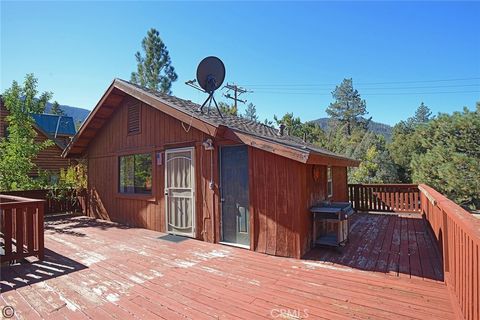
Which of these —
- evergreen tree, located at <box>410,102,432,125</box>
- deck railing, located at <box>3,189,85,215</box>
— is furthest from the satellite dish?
evergreen tree, located at <box>410,102,432,125</box>

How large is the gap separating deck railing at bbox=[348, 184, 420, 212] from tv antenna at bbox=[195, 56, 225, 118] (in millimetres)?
6368

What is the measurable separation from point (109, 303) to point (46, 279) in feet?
4.93

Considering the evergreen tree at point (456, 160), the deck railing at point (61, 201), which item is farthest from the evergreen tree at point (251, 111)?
the deck railing at point (61, 201)

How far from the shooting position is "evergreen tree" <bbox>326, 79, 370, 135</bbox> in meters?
36.6

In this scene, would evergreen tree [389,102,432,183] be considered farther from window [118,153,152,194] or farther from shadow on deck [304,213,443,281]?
window [118,153,152,194]

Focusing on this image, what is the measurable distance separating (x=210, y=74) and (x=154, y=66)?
63.9ft

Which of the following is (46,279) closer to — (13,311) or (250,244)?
(13,311)

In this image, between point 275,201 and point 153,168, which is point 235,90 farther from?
point 275,201

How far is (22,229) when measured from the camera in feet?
14.5

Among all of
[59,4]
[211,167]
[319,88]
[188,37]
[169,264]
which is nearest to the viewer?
[169,264]

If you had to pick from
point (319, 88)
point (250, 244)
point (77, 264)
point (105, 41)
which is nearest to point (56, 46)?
point (105, 41)

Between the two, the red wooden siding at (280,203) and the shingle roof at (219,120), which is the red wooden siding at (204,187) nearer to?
the red wooden siding at (280,203)

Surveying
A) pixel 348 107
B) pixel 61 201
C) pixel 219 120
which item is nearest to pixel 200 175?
pixel 219 120

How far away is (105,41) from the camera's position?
832 centimetres
